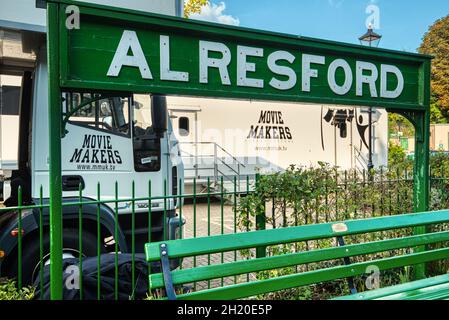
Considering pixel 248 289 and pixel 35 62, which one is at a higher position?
pixel 35 62

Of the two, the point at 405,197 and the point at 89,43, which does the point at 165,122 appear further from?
the point at 405,197

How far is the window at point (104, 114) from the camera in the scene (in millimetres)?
4035

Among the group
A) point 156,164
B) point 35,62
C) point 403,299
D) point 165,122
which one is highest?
point 35,62

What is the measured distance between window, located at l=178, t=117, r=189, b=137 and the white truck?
18.5ft

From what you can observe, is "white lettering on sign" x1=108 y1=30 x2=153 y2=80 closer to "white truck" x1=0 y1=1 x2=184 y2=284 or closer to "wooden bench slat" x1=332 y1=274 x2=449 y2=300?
"white truck" x1=0 y1=1 x2=184 y2=284

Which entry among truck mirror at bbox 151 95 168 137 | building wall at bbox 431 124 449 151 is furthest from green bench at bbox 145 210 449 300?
building wall at bbox 431 124 449 151

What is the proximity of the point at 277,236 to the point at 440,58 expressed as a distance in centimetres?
3597

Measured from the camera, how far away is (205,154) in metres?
10.5

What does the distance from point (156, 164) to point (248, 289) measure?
221 cm

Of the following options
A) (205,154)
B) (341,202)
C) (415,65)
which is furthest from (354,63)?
(205,154)

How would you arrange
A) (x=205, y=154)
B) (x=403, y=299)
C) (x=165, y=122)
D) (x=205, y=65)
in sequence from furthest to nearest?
1. (x=205, y=154)
2. (x=165, y=122)
3. (x=205, y=65)
4. (x=403, y=299)

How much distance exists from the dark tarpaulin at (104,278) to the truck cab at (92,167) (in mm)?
318

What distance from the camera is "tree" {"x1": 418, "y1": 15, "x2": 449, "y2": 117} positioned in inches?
1267

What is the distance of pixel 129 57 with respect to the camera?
8.75 feet
